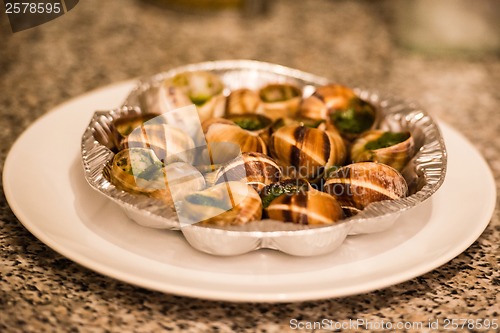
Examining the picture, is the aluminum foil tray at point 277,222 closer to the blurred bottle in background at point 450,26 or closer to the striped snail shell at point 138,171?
the striped snail shell at point 138,171

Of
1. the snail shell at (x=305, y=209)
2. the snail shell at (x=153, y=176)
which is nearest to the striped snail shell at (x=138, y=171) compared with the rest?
the snail shell at (x=153, y=176)

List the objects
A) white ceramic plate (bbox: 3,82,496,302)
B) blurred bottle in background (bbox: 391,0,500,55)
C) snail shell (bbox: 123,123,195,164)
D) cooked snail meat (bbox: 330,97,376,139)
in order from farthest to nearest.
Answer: blurred bottle in background (bbox: 391,0,500,55)
cooked snail meat (bbox: 330,97,376,139)
snail shell (bbox: 123,123,195,164)
white ceramic plate (bbox: 3,82,496,302)

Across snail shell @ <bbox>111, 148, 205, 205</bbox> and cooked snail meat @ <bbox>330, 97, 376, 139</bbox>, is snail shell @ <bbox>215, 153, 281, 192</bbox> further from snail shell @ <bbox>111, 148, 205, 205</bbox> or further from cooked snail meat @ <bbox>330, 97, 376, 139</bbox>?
cooked snail meat @ <bbox>330, 97, 376, 139</bbox>

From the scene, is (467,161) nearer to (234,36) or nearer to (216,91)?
(216,91)

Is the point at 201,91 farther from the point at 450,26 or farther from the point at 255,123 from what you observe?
the point at 450,26

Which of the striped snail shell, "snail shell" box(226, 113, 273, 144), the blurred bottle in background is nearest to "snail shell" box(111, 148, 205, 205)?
the striped snail shell

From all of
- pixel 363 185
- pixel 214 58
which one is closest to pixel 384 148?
pixel 363 185
